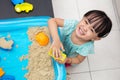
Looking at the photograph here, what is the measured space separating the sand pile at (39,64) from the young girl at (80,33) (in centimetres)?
10

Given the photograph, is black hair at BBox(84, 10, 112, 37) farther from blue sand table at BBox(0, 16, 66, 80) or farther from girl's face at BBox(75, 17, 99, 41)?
blue sand table at BBox(0, 16, 66, 80)

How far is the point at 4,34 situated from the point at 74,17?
50cm

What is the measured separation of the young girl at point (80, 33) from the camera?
91 centimetres

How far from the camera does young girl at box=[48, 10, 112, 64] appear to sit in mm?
909

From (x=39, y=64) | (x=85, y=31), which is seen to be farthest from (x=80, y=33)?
(x=39, y=64)

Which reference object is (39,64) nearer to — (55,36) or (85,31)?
(55,36)

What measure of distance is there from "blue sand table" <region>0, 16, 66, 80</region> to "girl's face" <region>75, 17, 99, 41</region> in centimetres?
19

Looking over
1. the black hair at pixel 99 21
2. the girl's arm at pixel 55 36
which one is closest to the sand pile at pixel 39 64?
the girl's arm at pixel 55 36

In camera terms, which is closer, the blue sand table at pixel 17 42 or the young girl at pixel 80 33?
the young girl at pixel 80 33

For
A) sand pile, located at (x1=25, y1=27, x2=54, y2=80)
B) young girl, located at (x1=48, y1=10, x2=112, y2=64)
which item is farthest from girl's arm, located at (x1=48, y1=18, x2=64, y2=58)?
sand pile, located at (x1=25, y1=27, x2=54, y2=80)

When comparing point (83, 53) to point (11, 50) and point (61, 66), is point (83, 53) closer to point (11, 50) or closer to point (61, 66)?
point (61, 66)

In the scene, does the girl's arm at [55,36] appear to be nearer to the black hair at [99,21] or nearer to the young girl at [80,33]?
the young girl at [80,33]

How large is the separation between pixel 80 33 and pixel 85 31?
31 millimetres

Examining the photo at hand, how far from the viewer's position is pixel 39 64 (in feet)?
3.43
